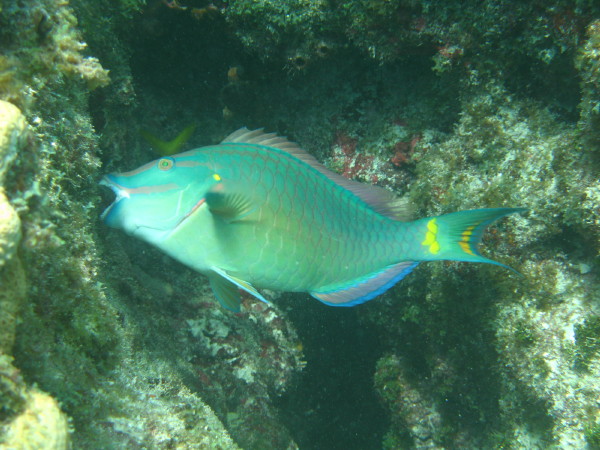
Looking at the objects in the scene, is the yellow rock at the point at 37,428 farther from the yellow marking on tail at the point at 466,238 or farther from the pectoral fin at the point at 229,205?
the yellow marking on tail at the point at 466,238

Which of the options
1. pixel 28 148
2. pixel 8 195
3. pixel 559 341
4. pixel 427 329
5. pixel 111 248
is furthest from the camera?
pixel 427 329

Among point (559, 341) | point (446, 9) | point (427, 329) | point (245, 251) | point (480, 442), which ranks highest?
point (446, 9)

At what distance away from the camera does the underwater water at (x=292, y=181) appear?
5.54ft

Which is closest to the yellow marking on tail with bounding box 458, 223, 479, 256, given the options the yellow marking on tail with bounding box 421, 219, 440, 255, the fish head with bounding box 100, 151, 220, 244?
the yellow marking on tail with bounding box 421, 219, 440, 255

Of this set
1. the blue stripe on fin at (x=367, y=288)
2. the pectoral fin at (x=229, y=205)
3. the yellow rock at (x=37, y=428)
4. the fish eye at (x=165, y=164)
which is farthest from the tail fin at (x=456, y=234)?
the yellow rock at (x=37, y=428)

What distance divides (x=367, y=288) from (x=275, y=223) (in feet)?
2.92

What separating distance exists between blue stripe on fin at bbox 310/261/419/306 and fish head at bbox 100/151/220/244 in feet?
3.80

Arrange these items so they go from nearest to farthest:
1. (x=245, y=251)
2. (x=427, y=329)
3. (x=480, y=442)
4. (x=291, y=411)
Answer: (x=245, y=251)
(x=427, y=329)
(x=480, y=442)
(x=291, y=411)

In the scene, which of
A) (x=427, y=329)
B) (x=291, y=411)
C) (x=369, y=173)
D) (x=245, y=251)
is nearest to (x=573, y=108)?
(x=369, y=173)

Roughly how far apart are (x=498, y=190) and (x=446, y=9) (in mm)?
1619

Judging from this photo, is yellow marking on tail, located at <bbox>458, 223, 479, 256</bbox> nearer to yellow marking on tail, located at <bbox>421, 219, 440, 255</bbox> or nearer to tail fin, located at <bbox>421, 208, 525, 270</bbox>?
tail fin, located at <bbox>421, 208, 525, 270</bbox>

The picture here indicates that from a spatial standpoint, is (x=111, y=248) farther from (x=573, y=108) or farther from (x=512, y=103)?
(x=573, y=108)

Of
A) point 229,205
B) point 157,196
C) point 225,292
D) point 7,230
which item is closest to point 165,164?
point 157,196

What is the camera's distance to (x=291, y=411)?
186 inches
